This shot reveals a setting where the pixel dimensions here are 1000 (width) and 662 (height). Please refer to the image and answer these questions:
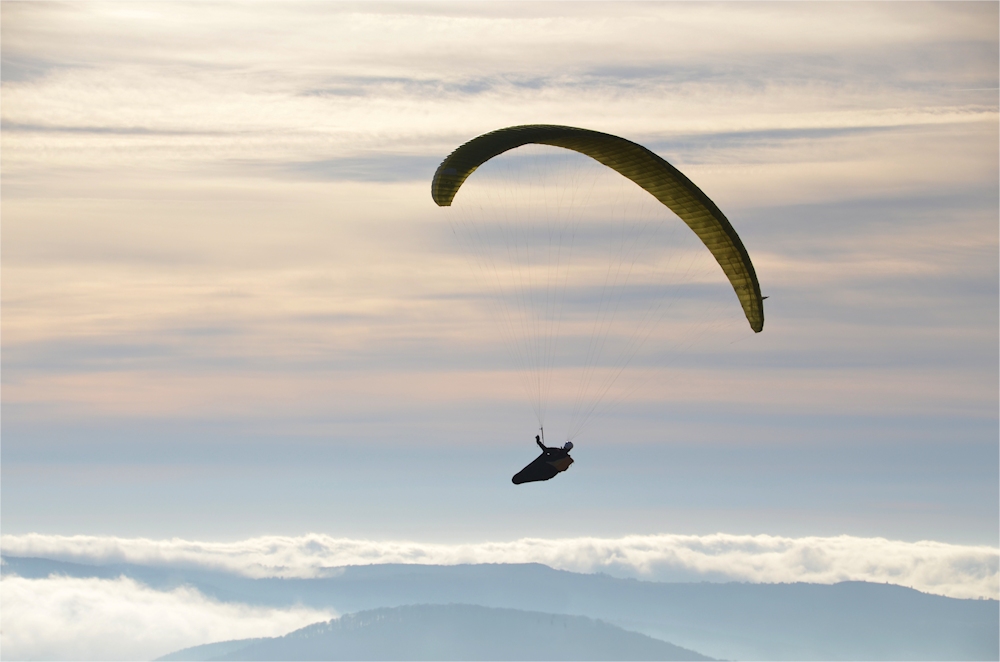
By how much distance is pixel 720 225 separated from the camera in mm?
48656

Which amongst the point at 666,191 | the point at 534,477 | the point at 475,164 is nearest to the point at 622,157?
the point at 666,191

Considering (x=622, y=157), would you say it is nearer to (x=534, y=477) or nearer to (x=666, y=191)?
(x=666, y=191)

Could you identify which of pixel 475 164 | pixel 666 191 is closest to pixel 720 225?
pixel 666 191

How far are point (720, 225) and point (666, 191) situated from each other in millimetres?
2654

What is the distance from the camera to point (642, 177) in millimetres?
49438

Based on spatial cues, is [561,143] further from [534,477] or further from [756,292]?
[534,477]

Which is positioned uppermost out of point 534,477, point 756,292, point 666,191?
point 666,191

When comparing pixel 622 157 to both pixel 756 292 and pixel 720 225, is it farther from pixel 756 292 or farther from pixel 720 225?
pixel 756 292

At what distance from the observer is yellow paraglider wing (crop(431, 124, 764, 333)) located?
47.6 meters

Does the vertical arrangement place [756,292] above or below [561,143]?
below

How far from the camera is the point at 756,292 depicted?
163 ft

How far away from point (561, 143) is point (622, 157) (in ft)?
8.40

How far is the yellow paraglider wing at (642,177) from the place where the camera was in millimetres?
47625

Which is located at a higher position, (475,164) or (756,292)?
(475,164)
